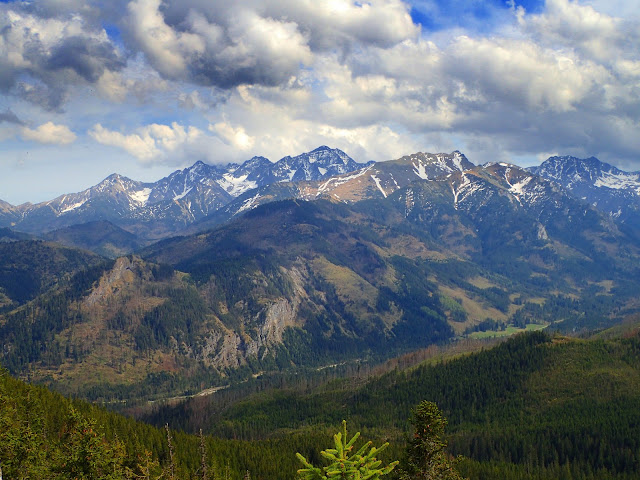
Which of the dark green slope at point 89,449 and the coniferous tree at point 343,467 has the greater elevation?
the coniferous tree at point 343,467

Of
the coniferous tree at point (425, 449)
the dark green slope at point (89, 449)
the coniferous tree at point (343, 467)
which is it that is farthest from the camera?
the dark green slope at point (89, 449)

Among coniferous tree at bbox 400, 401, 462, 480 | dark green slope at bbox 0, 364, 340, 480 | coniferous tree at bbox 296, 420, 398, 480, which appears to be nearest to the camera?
coniferous tree at bbox 296, 420, 398, 480

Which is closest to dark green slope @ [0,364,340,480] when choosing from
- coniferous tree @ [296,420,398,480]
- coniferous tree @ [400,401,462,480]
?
coniferous tree @ [296,420,398,480]

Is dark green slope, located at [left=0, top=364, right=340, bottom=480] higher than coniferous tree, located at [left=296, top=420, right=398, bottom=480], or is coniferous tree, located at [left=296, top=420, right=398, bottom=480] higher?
coniferous tree, located at [left=296, top=420, right=398, bottom=480]

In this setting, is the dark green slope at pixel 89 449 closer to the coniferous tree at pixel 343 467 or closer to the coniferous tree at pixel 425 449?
the coniferous tree at pixel 343 467

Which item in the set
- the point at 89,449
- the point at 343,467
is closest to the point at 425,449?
the point at 343,467

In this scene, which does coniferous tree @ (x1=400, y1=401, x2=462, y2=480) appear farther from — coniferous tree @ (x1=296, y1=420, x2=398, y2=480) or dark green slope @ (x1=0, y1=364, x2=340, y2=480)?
dark green slope @ (x1=0, y1=364, x2=340, y2=480)

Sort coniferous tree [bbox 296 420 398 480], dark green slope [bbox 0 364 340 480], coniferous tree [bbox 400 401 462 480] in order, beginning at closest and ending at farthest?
coniferous tree [bbox 296 420 398 480] < coniferous tree [bbox 400 401 462 480] < dark green slope [bbox 0 364 340 480]

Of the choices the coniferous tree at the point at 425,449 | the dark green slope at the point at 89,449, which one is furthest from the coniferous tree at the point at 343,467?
the dark green slope at the point at 89,449

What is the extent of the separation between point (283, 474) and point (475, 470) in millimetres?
71527

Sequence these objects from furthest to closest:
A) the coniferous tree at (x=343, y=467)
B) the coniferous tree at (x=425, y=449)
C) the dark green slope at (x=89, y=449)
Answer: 1. the dark green slope at (x=89, y=449)
2. the coniferous tree at (x=425, y=449)
3. the coniferous tree at (x=343, y=467)

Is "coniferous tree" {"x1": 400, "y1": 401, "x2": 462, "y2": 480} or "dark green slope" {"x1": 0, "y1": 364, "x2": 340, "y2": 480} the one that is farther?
"dark green slope" {"x1": 0, "y1": 364, "x2": 340, "y2": 480}

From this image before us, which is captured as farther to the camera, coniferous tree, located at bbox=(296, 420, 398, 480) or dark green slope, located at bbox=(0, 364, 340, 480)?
dark green slope, located at bbox=(0, 364, 340, 480)

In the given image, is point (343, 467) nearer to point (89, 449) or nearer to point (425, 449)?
point (425, 449)
